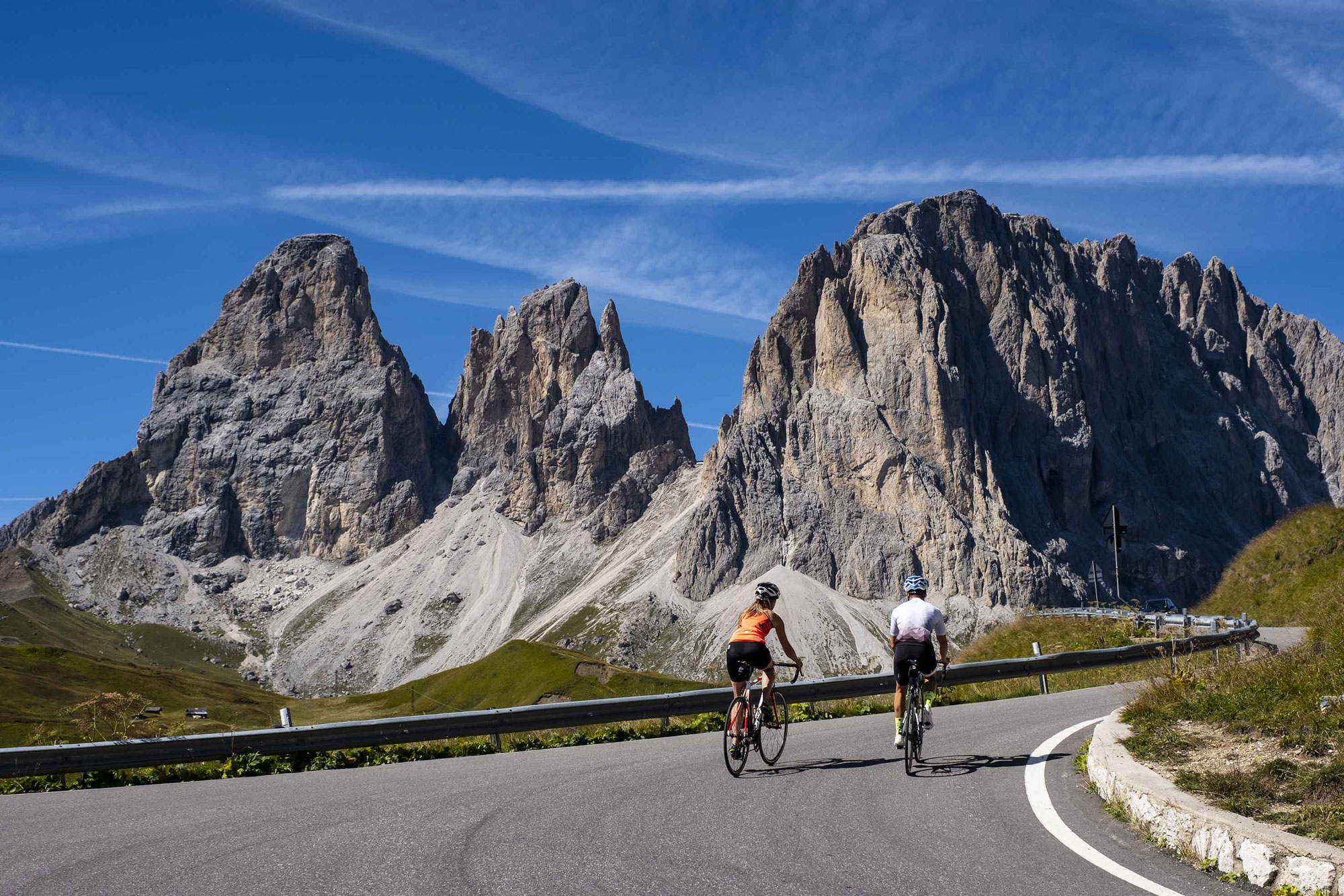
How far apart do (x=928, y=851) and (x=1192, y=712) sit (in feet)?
15.8

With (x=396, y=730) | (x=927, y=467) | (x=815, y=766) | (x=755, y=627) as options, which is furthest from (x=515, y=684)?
(x=755, y=627)

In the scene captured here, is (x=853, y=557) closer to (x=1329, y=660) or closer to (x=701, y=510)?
(x=701, y=510)

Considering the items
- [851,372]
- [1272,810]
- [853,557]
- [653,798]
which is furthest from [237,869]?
[851,372]

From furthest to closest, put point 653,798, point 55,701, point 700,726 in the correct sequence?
point 55,701
point 700,726
point 653,798

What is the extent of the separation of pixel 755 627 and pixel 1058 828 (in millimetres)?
4325

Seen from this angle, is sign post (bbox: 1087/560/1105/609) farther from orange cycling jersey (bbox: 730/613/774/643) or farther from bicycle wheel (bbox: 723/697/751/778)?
bicycle wheel (bbox: 723/697/751/778)

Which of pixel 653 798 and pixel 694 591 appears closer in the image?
pixel 653 798

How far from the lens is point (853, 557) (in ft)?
579

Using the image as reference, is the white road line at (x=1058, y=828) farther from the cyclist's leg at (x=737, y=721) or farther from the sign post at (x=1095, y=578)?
the sign post at (x=1095, y=578)

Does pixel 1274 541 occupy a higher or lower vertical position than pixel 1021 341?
lower

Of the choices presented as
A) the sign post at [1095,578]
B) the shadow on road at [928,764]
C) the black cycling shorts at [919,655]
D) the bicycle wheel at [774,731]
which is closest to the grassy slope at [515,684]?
the sign post at [1095,578]

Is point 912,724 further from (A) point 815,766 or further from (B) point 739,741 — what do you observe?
(B) point 739,741

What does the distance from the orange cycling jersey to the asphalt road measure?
1520mm

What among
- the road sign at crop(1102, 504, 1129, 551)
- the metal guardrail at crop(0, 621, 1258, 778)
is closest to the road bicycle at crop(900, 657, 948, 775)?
the metal guardrail at crop(0, 621, 1258, 778)
